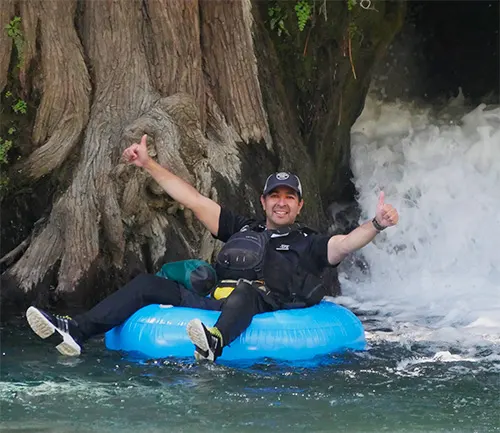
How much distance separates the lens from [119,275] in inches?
284

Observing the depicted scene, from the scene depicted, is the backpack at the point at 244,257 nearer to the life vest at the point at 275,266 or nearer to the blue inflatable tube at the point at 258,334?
the life vest at the point at 275,266

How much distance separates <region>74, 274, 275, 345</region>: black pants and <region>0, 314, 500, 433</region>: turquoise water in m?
0.20

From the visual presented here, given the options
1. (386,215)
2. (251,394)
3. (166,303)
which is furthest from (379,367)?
(166,303)

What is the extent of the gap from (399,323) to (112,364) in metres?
2.22

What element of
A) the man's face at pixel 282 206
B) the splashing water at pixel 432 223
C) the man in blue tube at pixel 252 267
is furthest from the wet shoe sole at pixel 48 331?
the splashing water at pixel 432 223

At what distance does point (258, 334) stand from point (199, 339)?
501 millimetres

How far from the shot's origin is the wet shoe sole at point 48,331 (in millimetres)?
5398

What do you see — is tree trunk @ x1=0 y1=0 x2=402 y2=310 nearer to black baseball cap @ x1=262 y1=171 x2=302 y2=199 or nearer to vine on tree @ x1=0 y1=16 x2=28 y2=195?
vine on tree @ x1=0 y1=16 x2=28 y2=195

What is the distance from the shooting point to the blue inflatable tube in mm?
5531

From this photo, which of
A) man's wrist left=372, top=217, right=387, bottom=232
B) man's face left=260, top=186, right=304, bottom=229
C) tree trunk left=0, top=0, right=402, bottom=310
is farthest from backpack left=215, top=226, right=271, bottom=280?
tree trunk left=0, top=0, right=402, bottom=310

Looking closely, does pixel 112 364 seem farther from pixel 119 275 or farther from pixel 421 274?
pixel 421 274

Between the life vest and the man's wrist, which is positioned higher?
the man's wrist

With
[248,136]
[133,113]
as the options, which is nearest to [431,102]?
[248,136]

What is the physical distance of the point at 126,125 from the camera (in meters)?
7.21
